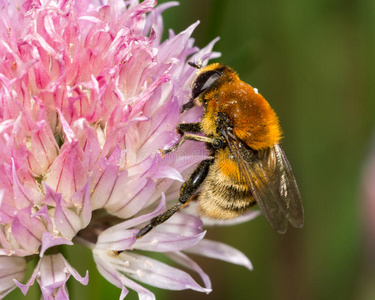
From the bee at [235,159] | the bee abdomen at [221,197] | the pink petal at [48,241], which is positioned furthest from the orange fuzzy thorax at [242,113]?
the pink petal at [48,241]

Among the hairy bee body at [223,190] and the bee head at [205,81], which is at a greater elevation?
the bee head at [205,81]

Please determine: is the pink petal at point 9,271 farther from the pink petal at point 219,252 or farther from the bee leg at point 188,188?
the pink petal at point 219,252

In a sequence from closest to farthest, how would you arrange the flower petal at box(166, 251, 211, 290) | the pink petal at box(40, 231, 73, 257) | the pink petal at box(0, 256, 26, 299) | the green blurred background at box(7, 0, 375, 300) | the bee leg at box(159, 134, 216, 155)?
the pink petal at box(40, 231, 73, 257), the pink petal at box(0, 256, 26, 299), the bee leg at box(159, 134, 216, 155), the flower petal at box(166, 251, 211, 290), the green blurred background at box(7, 0, 375, 300)

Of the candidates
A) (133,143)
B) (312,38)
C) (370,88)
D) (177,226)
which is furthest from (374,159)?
(133,143)

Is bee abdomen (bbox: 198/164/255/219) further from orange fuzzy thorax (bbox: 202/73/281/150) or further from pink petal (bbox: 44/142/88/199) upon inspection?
pink petal (bbox: 44/142/88/199)

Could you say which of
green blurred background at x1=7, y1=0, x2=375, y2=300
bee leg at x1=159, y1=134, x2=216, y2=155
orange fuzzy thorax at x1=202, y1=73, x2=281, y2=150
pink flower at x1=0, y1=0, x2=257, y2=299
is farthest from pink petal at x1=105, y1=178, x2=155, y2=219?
green blurred background at x1=7, y1=0, x2=375, y2=300
